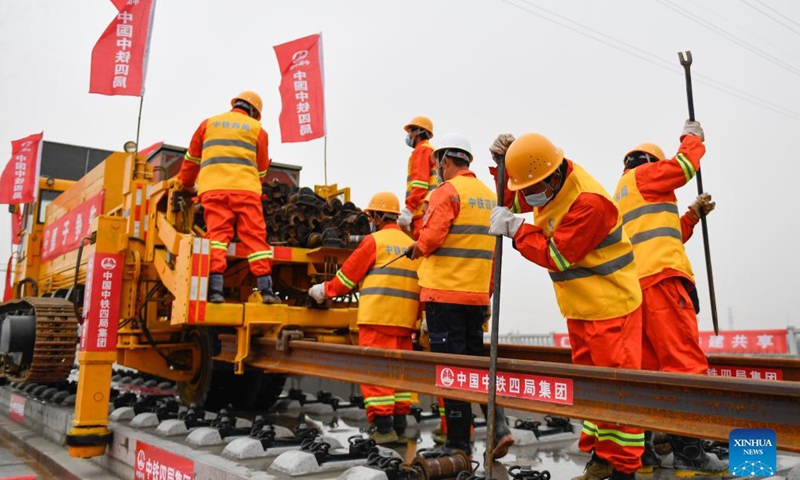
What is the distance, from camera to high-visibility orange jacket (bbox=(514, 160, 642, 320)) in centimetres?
287

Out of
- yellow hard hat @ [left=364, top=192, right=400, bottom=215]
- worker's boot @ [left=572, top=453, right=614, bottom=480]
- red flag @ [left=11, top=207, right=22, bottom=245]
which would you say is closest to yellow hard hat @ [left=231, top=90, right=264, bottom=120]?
yellow hard hat @ [left=364, top=192, right=400, bottom=215]

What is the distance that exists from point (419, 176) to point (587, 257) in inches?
119

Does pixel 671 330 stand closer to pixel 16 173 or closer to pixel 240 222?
pixel 240 222

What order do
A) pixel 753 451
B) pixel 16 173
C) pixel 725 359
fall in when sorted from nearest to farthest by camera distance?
pixel 753 451
pixel 725 359
pixel 16 173

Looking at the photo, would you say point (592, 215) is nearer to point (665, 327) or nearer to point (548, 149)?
point (548, 149)

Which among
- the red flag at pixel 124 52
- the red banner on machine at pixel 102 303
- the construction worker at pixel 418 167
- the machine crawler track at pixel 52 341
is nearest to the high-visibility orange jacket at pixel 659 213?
Answer: the construction worker at pixel 418 167

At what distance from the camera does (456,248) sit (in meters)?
4.04

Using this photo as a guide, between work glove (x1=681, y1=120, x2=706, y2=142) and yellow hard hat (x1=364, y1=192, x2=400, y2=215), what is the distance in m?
2.27

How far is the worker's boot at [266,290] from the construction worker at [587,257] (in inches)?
88.1

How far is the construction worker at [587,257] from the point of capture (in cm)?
288

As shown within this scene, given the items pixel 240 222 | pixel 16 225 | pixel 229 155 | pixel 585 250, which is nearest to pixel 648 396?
pixel 585 250

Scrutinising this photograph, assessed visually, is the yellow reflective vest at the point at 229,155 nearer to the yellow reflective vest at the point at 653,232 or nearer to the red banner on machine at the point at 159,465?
the red banner on machine at the point at 159,465

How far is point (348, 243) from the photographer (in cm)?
583

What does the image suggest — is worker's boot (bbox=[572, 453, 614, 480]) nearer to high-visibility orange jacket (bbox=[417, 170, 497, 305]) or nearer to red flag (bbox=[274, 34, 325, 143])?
high-visibility orange jacket (bbox=[417, 170, 497, 305])
